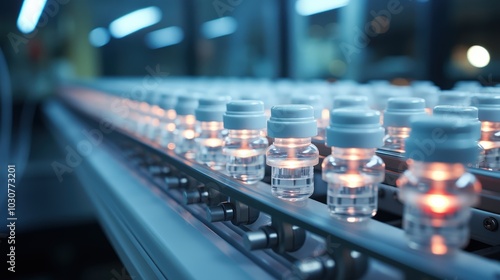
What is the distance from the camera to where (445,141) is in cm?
48

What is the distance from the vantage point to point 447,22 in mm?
2160

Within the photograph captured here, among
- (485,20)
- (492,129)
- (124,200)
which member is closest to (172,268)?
(124,200)

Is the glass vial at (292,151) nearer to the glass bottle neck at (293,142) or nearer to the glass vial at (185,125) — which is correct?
the glass bottle neck at (293,142)

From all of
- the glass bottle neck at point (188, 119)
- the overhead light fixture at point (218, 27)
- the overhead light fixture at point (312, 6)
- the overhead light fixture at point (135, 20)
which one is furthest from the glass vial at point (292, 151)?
the overhead light fixture at point (135, 20)

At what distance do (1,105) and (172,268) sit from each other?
217 inches

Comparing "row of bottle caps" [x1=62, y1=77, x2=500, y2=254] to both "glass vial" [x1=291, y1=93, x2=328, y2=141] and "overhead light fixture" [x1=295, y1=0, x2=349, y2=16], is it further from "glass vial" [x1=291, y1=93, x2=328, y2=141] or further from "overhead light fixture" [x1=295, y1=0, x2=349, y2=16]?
"overhead light fixture" [x1=295, y1=0, x2=349, y2=16]

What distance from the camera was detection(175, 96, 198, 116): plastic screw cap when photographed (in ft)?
3.95

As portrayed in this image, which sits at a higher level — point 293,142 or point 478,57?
point 478,57

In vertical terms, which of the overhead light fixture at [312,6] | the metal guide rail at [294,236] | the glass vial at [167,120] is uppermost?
the overhead light fixture at [312,6]

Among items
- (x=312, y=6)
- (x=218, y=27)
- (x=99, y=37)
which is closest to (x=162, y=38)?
(x=99, y=37)

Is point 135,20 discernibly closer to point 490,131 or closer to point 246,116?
point 246,116

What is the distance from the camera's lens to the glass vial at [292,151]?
0.72m

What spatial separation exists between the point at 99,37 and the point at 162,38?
1.09m

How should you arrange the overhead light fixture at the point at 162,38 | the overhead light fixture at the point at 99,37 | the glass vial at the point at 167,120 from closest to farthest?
the glass vial at the point at 167,120 < the overhead light fixture at the point at 162,38 < the overhead light fixture at the point at 99,37
